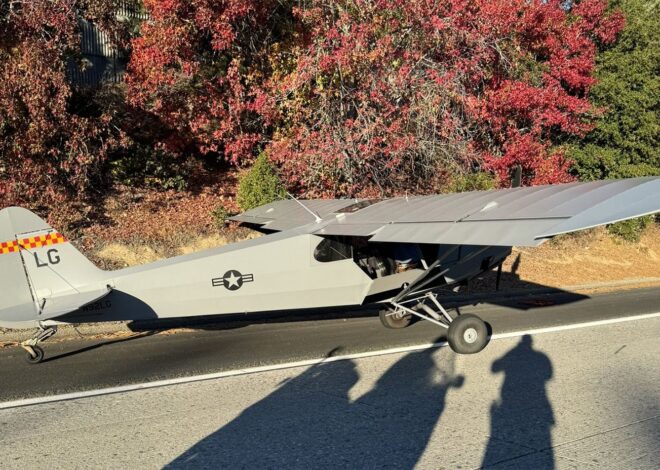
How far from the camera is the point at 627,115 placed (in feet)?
73.8

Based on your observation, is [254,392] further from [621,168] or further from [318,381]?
[621,168]

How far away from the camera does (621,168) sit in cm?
2227

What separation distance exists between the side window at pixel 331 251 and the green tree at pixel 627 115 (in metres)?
15.8

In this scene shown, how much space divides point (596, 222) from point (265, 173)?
10.7m

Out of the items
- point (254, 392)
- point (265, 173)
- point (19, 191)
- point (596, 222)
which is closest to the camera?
point (596, 222)

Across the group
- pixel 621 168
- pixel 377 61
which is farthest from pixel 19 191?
pixel 621 168

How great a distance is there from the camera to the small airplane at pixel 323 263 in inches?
280

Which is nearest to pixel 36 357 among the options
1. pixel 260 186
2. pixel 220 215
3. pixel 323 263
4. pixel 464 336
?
pixel 323 263

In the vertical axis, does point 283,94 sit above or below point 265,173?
above

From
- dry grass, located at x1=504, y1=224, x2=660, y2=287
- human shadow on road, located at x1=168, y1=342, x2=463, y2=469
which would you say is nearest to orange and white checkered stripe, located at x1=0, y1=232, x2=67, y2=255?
human shadow on road, located at x1=168, y1=342, x2=463, y2=469

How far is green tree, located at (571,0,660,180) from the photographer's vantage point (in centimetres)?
2222

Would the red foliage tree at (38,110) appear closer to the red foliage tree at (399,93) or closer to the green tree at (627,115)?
the red foliage tree at (399,93)

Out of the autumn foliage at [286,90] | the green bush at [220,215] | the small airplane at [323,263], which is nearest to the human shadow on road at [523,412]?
the small airplane at [323,263]

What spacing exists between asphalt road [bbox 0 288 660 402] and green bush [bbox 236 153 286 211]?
483cm
